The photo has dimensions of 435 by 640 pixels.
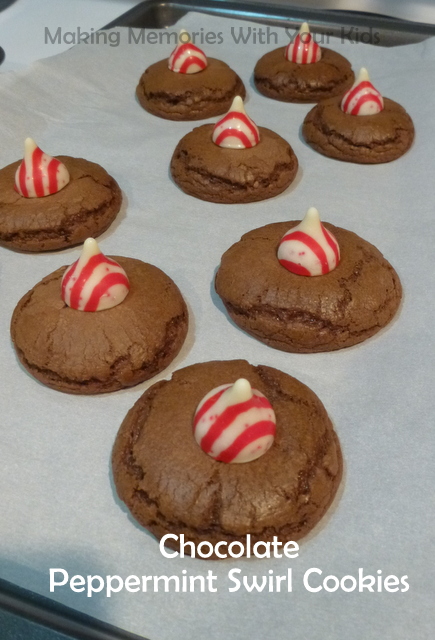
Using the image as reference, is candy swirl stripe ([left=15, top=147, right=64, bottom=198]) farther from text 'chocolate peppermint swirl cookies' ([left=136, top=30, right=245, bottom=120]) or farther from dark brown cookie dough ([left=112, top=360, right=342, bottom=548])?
dark brown cookie dough ([left=112, top=360, right=342, bottom=548])

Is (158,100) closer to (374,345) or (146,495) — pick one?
(374,345)

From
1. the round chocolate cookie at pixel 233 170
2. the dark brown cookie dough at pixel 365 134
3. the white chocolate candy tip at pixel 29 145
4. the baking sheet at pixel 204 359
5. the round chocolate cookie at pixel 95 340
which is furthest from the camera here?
the dark brown cookie dough at pixel 365 134

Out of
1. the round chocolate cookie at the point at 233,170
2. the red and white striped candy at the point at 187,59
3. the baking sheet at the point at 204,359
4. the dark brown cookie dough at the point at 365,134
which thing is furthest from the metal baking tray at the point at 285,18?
the round chocolate cookie at the point at 233,170

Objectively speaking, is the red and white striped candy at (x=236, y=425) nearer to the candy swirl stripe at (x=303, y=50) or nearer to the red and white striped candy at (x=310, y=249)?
the red and white striped candy at (x=310, y=249)

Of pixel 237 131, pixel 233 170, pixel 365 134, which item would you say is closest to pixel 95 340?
pixel 233 170

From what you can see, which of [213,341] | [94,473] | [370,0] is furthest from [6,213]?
[370,0]

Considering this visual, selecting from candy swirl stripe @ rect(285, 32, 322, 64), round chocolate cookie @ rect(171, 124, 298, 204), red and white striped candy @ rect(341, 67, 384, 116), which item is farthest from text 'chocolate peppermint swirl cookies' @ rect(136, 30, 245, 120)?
red and white striped candy @ rect(341, 67, 384, 116)
